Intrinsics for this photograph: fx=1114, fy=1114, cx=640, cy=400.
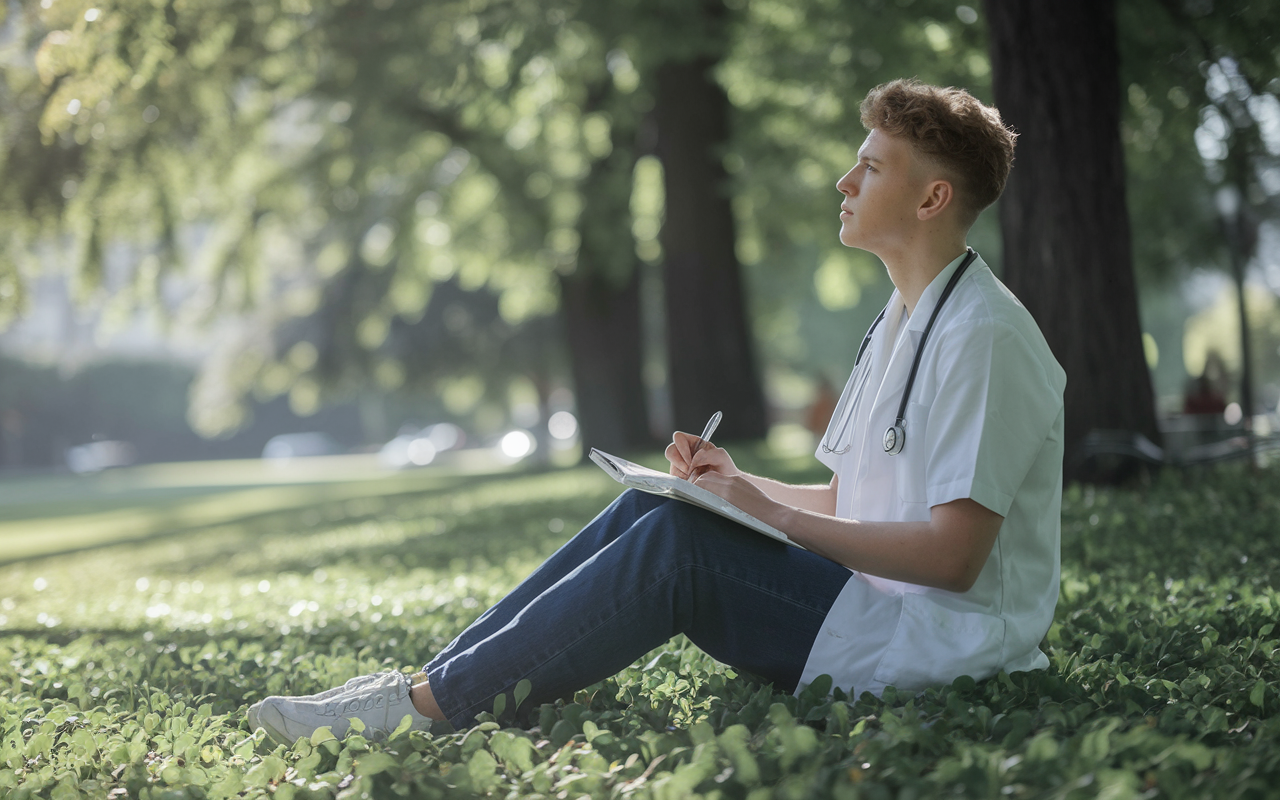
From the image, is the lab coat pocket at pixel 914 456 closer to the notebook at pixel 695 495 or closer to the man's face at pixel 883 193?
the notebook at pixel 695 495

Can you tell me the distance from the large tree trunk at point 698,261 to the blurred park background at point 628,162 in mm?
37

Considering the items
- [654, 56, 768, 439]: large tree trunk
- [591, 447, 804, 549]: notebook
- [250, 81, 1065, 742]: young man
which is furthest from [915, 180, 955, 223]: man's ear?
[654, 56, 768, 439]: large tree trunk

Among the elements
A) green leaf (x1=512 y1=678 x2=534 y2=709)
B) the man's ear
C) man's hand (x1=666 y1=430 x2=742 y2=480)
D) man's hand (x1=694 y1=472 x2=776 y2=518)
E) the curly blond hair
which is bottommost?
green leaf (x1=512 y1=678 x2=534 y2=709)

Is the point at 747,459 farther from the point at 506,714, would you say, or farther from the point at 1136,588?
the point at 506,714

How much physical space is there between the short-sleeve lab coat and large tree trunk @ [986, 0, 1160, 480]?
479 centimetres

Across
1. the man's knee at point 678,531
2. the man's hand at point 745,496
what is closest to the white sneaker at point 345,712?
the man's knee at point 678,531

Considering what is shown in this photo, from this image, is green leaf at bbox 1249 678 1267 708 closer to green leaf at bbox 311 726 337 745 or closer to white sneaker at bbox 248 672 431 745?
white sneaker at bbox 248 672 431 745

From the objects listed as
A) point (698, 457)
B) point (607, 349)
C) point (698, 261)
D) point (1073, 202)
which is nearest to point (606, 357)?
point (607, 349)

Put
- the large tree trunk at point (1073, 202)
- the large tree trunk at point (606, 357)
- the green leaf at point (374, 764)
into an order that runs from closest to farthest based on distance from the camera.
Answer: the green leaf at point (374, 764)
the large tree trunk at point (1073, 202)
the large tree trunk at point (606, 357)

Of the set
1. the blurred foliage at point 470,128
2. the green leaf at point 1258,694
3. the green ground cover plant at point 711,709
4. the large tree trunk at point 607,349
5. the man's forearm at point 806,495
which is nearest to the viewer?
the green ground cover plant at point 711,709

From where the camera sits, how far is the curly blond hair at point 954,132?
2.88 metres

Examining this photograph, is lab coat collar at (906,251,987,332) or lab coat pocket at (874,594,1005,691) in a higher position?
lab coat collar at (906,251,987,332)

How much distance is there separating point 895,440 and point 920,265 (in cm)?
50

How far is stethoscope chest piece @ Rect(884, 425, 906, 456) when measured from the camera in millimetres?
2805
